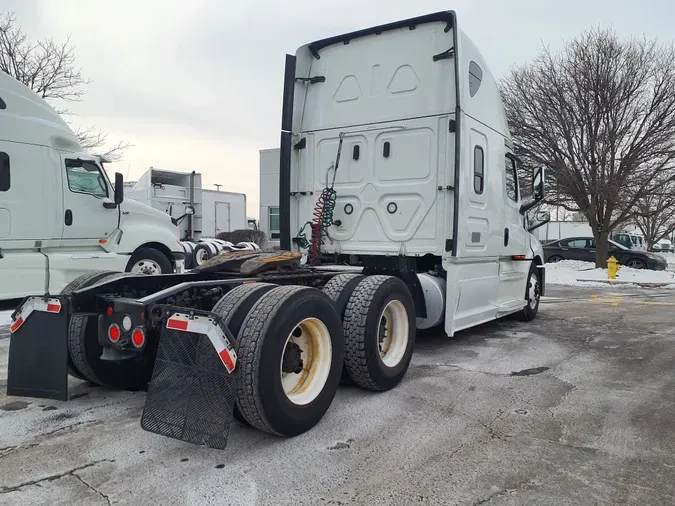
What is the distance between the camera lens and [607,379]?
5207 millimetres

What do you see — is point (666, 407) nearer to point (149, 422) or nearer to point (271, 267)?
point (271, 267)

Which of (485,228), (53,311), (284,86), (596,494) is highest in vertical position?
(284,86)

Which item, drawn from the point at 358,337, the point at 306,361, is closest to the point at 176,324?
the point at 306,361

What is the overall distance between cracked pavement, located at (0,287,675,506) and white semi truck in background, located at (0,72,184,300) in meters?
3.06

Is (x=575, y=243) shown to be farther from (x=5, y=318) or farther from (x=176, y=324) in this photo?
(x=176, y=324)

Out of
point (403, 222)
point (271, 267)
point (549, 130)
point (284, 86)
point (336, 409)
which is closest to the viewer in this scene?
point (336, 409)

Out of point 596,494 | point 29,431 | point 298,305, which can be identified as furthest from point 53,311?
point 596,494

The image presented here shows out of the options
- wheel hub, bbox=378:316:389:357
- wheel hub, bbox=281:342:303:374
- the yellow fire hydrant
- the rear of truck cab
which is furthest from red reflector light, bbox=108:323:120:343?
the yellow fire hydrant

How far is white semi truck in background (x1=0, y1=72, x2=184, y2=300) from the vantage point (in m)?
7.93

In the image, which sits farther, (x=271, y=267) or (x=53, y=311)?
(x=271, y=267)

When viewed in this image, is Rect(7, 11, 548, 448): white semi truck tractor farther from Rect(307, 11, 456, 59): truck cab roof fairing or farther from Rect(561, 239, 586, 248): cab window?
Rect(561, 239, 586, 248): cab window

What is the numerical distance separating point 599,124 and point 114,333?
18049 mm

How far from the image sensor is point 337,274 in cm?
517

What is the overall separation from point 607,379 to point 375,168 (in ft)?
10.7
